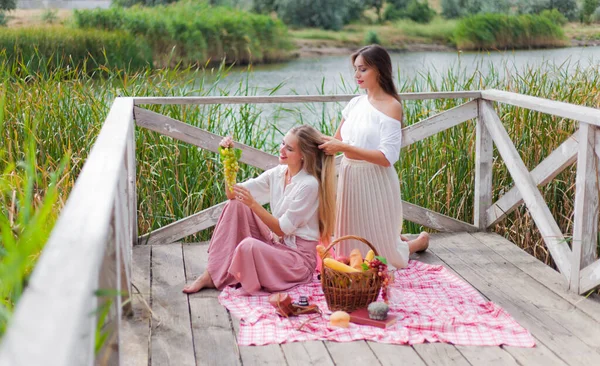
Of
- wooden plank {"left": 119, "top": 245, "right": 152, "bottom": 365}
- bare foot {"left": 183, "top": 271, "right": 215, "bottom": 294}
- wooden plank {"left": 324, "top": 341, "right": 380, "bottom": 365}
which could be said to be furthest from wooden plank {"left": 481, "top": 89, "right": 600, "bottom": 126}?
wooden plank {"left": 119, "top": 245, "right": 152, "bottom": 365}

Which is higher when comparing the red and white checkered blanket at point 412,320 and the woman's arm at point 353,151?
the woman's arm at point 353,151

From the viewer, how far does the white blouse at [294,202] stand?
3494 mm

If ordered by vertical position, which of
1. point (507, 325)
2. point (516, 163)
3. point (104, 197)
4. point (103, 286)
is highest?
point (104, 197)

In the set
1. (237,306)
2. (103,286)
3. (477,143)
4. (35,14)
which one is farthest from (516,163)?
(35,14)

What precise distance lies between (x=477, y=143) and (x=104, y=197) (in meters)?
3.20

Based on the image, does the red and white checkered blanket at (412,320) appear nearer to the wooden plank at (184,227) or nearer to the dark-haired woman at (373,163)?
the dark-haired woman at (373,163)

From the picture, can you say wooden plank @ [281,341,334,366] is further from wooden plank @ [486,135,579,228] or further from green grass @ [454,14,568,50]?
green grass @ [454,14,568,50]

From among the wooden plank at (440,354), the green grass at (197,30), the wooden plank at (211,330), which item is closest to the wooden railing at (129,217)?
the wooden plank at (211,330)

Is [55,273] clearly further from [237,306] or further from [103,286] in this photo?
[237,306]

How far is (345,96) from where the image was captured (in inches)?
177

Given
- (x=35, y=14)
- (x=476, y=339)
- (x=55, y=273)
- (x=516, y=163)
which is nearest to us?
(x=55, y=273)

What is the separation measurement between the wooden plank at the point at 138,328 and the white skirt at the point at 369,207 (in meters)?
0.95

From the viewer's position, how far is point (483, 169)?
4.54 meters

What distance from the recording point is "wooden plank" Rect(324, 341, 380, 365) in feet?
8.92
